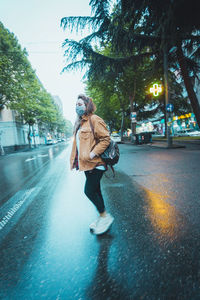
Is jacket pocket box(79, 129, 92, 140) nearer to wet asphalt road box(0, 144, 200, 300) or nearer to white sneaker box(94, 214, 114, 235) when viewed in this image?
white sneaker box(94, 214, 114, 235)

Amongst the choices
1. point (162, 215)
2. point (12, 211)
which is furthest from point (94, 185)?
point (12, 211)

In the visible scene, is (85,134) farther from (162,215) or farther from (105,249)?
(162,215)

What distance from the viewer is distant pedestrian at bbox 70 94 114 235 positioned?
218cm

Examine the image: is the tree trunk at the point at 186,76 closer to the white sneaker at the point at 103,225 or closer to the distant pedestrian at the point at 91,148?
the distant pedestrian at the point at 91,148

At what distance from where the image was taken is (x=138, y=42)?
10766mm

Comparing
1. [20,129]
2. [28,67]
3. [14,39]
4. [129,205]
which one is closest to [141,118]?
[28,67]

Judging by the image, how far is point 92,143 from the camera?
2230 mm

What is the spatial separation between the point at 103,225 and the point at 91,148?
3.66 feet

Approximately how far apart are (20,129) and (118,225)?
1592 inches

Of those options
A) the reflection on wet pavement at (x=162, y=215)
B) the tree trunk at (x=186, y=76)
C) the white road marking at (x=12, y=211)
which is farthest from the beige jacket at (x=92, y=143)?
the tree trunk at (x=186, y=76)

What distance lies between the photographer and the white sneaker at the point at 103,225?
233 cm

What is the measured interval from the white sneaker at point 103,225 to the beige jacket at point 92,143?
82 centimetres

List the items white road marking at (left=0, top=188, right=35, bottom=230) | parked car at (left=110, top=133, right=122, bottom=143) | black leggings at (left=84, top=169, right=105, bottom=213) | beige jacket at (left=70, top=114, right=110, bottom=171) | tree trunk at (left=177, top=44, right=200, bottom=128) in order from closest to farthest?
beige jacket at (left=70, top=114, right=110, bottom=171) → black leggings at (left=84, top=169, right=105, bottom=213) → white road marking at (left=0, top=188, right=35, bottom=230) → tree trunk at (left=177, top=44, right=200, bottom=128) → parked car at (left=110, top=133, right=122, bottom=143)

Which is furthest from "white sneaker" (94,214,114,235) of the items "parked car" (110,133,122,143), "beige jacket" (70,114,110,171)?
"parked car" (110,133,122,143)
